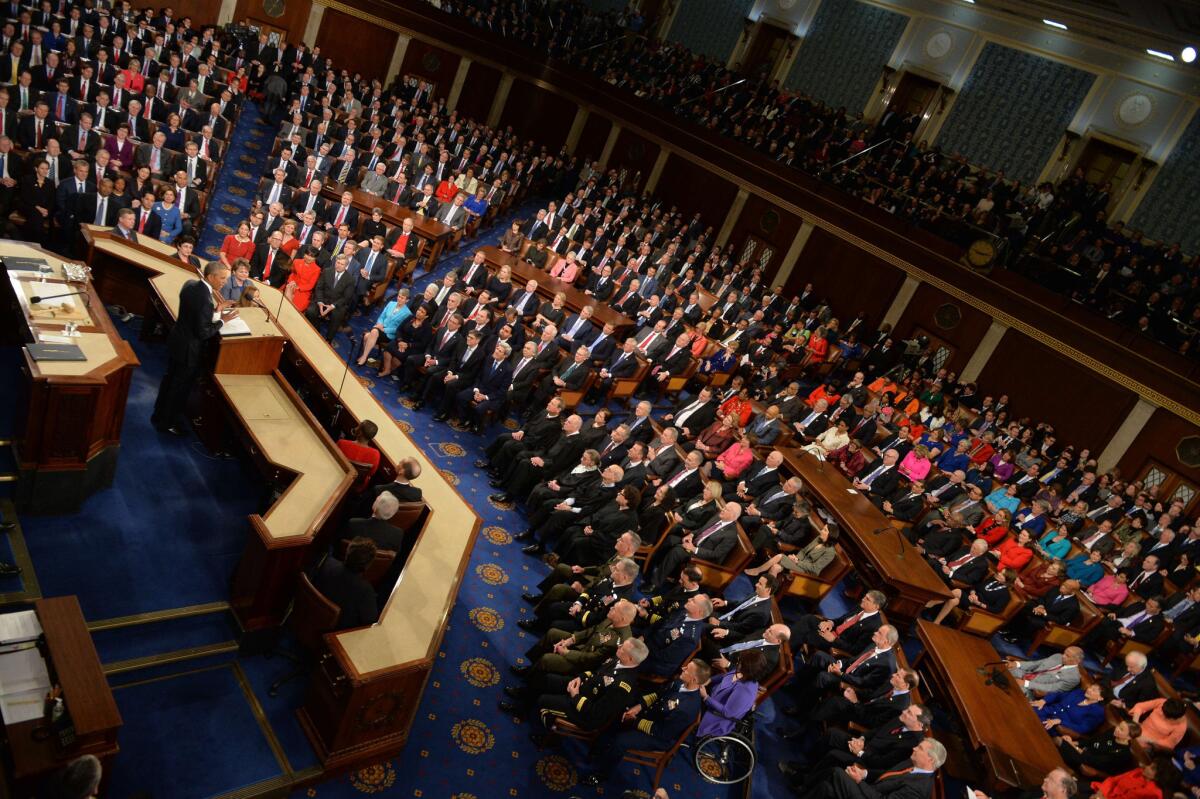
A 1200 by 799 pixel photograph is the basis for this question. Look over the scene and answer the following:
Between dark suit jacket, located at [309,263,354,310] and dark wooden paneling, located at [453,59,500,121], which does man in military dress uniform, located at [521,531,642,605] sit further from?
dark wooden paneling, located at [453,59,500,121]

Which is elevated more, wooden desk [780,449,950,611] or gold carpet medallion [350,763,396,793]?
wooden desk [780,449,950,611]

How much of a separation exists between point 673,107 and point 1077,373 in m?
12.2

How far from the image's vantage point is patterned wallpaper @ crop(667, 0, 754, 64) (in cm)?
2336

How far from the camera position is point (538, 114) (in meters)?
23.1

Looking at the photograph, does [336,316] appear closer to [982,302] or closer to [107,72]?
[107,72]

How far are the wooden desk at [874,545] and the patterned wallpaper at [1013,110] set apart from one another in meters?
13.0

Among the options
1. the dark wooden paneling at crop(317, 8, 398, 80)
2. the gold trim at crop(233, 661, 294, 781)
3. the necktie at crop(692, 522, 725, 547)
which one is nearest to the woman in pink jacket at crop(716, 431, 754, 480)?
the necktie at crop(692, 522, 725, 547)

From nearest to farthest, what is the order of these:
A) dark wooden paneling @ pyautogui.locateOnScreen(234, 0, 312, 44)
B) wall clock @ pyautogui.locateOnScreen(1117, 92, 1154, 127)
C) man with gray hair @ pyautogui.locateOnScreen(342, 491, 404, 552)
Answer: man with gray hair @ pyautogui.locateOnScreen(342, 491, 404, 552)
wall clock @ pyautogui.locateOnScreen(1117, 92, 1154, 127)
dark wooden paneling @ pyautogui.locateOnScreen(234, 0, 312, 44)

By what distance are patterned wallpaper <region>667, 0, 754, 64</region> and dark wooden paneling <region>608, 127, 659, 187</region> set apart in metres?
4.33

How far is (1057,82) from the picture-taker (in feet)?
58.1

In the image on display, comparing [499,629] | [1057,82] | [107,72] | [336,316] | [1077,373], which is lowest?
[499,629]

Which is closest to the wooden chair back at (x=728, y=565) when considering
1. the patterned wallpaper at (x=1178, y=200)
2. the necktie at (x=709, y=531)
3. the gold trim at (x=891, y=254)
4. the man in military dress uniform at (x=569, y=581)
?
the necktie at (x=709, y=531)

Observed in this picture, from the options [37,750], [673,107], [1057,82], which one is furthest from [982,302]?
[37,750]

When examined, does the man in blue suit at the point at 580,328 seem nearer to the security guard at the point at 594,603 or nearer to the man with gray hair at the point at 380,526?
the security guard at the point at 594,603
